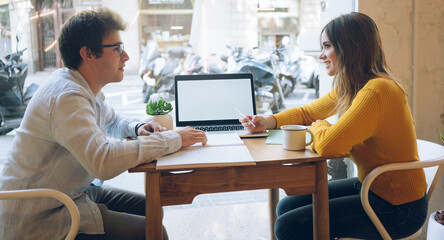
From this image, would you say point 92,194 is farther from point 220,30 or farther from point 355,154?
point 220,30

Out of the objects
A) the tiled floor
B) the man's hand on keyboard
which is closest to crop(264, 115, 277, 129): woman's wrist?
the man's hand on keyboard

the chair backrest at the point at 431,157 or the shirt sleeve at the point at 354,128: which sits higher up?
the shirt sleeve at the point at 354,128

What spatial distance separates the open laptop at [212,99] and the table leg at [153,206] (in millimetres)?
730

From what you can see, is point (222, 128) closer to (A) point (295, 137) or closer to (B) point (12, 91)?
(A) point (295, 137)

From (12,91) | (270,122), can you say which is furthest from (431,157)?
(12,91)

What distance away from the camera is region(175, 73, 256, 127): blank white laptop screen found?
2061 millimetres

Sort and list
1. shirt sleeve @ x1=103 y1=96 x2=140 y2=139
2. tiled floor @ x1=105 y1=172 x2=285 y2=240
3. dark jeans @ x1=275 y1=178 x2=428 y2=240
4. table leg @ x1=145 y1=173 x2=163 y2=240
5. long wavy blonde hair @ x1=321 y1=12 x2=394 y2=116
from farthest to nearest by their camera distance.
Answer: tiled floor @ x1=105 y1=172 x2=285 y2=240, shirt sleeve @ x1=103 y1=96 x2=140 y2=139, long wavy blonde hair @ x1=321 y1=12 x2=394 y2=116, dark jeans @ x1=275 y1=178 x2=428 y2=240, table leg @ x1=145 y1=173 x2=163 y2=240

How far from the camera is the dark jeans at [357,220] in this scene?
4.75ft

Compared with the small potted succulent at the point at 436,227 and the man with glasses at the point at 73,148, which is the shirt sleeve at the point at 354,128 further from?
the small potted succulent at the point at 436,227

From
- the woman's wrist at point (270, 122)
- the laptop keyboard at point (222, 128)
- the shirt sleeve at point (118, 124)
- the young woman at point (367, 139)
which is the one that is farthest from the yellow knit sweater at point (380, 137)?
the shirt sleeve at point (118, 124)

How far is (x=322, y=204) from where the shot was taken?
1436 mm

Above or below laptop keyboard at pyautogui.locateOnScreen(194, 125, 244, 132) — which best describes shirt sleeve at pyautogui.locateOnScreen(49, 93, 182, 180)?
above

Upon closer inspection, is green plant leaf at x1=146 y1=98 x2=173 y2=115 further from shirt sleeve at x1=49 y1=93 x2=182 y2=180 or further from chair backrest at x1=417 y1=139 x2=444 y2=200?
chair backrest at x1=417 y1=139 x2=444 y2=200

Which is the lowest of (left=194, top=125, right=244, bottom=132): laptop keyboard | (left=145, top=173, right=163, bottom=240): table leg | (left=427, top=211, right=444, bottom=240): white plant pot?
(left=427, top=211, right=444, bottom=240): white plant pot
